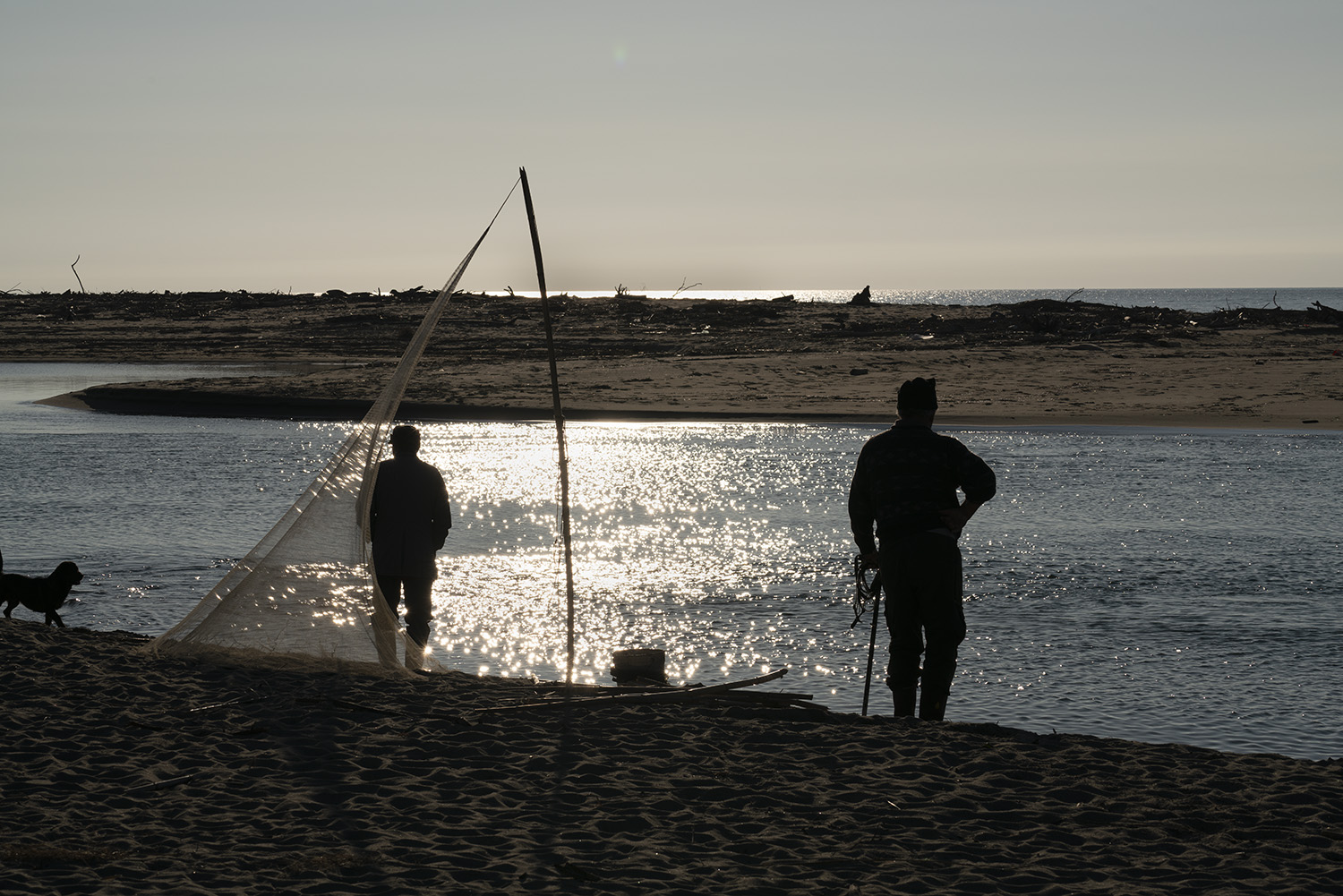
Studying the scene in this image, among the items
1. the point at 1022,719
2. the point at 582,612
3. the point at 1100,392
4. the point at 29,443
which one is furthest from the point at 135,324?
the point at 1022,719

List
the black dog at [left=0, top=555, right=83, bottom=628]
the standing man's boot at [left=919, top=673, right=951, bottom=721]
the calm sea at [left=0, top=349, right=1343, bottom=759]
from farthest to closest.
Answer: the black dog at [left=0, top=555, right=83, bottom=628] → the calm sea at [left=0, top=349, right=1343, bottom=759] → the standing man's boot at [left=919, top=673, right=951, bottom=721]

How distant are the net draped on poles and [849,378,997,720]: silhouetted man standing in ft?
8.59

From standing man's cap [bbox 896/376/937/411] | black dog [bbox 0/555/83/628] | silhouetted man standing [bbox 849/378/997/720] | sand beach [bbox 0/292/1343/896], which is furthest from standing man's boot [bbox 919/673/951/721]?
black dog [bbox 0/555/83/628]

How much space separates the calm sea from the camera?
746cm

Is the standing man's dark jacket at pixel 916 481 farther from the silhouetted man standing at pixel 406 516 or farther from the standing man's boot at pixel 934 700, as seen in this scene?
Result: the silhouetted man standing at pixel 406 516

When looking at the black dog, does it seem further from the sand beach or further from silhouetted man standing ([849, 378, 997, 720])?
silhouetted man standing ([849, 378, 997, 720])

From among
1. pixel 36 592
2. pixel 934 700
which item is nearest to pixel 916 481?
pixel 934 700

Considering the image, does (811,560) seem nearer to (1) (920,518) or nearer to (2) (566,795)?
(1) (920,518)

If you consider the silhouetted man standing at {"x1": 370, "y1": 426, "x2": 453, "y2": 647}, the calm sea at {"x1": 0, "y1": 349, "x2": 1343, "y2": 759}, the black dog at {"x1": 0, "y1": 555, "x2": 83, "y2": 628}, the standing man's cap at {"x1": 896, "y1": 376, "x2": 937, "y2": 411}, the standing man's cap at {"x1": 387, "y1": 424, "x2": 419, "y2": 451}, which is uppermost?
the standing man's cap at {"x1": 896, "y1": 376, "x2": 937, "y2": 411}

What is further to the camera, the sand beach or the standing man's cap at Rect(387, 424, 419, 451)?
the standing man's cap at Rect(387, 424, 419, 451)

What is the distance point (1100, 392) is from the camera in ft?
91.1

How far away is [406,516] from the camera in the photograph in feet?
23.7

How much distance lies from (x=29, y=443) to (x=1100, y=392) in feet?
71.6

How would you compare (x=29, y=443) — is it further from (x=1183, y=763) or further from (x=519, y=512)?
(x=1183, y=763)
